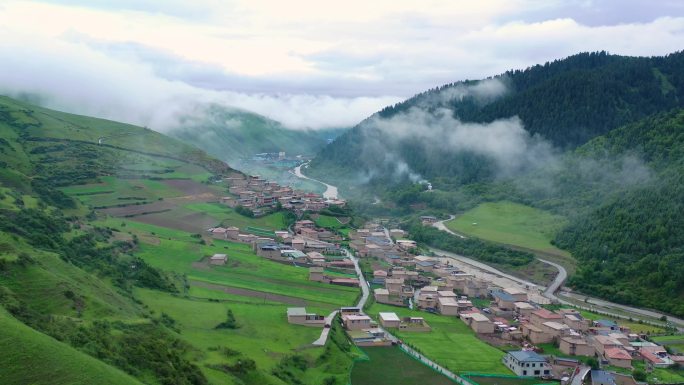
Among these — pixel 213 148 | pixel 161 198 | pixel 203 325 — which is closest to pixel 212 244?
pixel 161 198

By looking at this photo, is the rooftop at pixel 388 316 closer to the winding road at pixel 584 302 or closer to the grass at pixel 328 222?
the winding road at pixel 584 302

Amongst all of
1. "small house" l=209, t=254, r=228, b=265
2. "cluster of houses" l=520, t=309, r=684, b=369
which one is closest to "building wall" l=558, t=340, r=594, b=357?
"cluster of houses" l=520, t=309, r=684, b=369

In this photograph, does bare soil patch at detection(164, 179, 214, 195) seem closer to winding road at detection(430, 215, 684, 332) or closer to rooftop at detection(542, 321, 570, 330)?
winding road at detection(430, 215, 684, 332)

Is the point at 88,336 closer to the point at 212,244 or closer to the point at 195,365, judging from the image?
the point at 195,365

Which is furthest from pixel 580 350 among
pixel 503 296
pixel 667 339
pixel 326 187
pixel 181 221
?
pixel 326 187

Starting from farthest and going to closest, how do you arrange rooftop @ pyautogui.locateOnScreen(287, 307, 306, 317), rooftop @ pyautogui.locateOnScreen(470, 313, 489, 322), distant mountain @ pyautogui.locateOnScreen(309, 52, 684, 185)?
distant mountain @ pyautogui.locateOnScreen(309, 52, 684, 185)
rooftop @ pyautogui.locateOnScreen(470, 313, 489, 322)
rooftop @ pyautogui.locateOnScreen(287, 307, 306, 317)

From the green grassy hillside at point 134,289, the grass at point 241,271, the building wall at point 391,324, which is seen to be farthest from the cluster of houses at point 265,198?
the building wall at point 391,324
